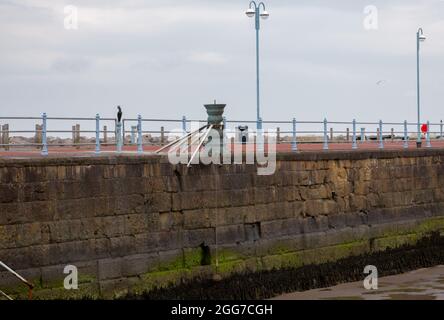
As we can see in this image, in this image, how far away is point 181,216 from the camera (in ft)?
75.2

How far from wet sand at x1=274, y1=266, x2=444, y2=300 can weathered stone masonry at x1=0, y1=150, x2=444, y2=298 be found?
1.62 m

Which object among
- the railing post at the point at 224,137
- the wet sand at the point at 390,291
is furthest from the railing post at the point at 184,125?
the wet sand at the point at 390,291

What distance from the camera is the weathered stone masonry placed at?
1972cm

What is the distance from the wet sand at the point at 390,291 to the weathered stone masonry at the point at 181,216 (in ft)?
5.33

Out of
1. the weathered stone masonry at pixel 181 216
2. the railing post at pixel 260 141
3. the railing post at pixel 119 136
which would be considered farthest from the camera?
the railing post at pixel 260 141

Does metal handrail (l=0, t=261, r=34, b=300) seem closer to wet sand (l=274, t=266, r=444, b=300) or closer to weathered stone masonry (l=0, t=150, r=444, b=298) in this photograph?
weathered stone masonry (l=0, t=150, r=444, b=298)

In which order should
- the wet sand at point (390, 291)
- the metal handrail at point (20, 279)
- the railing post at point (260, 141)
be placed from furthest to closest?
the railing post at point (260, 141)
the wet sand at point (390, 291)
the metal handrail at point (20, 279)

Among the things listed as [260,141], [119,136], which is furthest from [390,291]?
[119,136]

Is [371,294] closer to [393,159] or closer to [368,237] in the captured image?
[368,237]

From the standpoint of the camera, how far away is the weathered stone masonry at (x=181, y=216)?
64.7 ft

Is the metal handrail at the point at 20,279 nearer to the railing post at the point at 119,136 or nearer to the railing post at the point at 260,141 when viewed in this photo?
the railing post at the point at 119,136

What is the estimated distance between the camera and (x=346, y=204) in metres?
28.6

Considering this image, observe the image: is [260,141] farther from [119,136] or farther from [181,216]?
[119,136]
